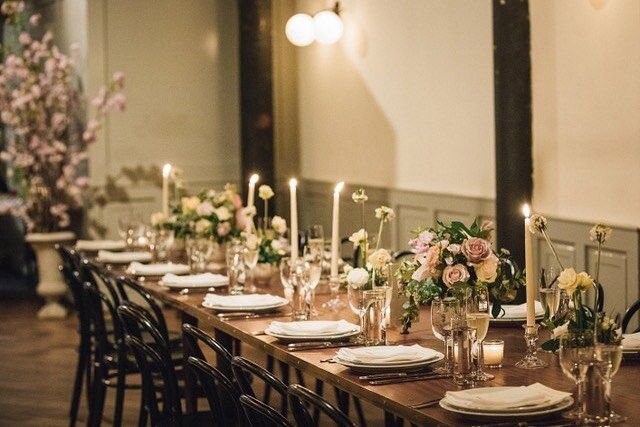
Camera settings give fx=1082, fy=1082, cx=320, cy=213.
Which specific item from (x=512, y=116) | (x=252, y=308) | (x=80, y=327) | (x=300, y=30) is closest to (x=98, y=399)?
(x=80, y=327)

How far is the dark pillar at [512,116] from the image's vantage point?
19.3ft

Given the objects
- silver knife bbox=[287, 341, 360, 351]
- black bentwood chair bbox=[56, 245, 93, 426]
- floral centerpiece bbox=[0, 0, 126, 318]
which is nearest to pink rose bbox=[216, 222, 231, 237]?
black bentwood chair bbox=[56, 245, 93, 426]

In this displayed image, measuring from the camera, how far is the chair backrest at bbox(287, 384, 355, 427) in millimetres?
2291

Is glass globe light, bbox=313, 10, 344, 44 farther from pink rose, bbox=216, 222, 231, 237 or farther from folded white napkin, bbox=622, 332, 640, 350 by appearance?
folded white napkin, bbox=622, 332, 640, 350

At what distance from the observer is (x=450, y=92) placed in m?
7.06

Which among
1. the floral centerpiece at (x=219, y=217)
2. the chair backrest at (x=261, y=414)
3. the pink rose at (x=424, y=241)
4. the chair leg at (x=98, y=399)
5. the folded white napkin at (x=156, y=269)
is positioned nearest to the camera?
the chair backrest at (x=261, y=414)

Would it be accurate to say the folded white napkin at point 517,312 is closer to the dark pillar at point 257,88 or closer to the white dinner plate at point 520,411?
the white dinner plate at point 520,411

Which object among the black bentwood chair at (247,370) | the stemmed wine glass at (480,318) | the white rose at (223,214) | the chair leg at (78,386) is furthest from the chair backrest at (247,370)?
the chair leg at (78,386)

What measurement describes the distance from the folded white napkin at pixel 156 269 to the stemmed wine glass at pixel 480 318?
249 cm

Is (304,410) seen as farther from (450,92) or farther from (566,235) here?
(450,92)

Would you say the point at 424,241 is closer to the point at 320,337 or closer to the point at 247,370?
the point at 320,337

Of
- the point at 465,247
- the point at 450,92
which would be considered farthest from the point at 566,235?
the point at 465,247

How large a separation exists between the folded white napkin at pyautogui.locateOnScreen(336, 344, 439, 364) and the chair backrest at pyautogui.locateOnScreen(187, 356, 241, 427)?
1.06 feet

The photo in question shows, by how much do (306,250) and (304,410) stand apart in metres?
2.04
